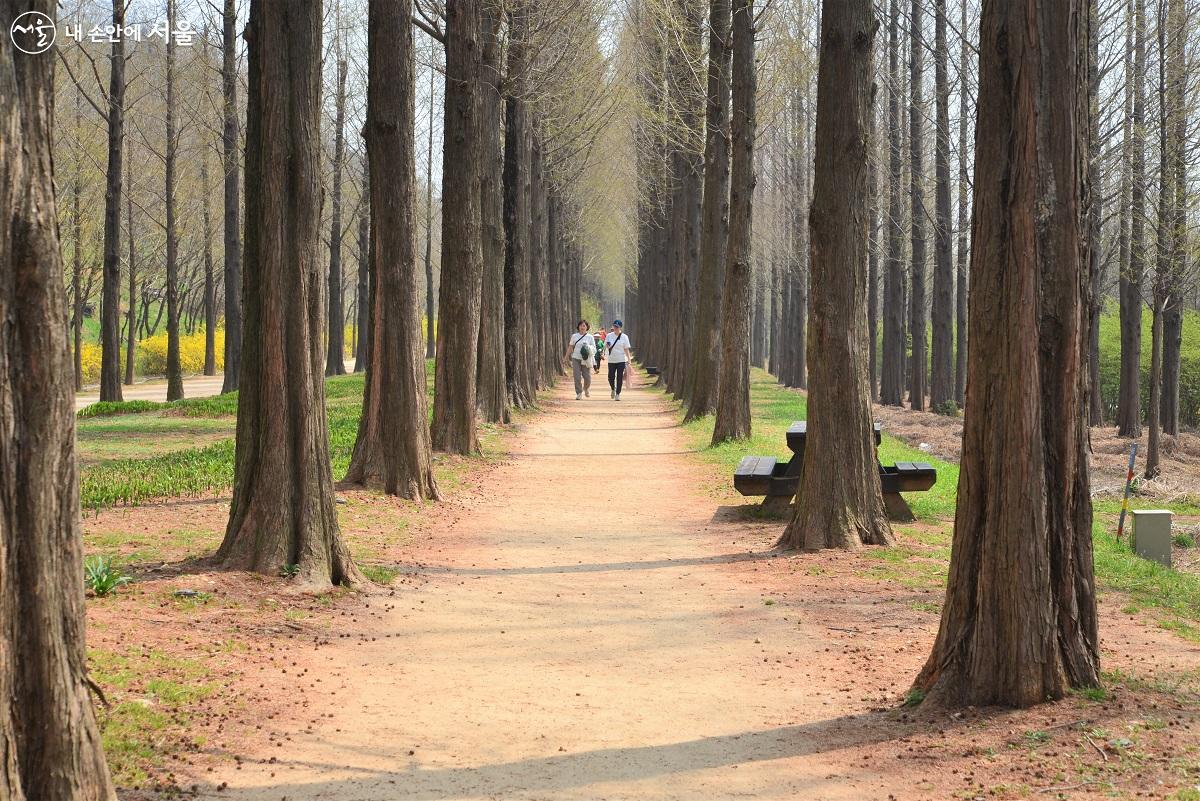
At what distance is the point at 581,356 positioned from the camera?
31.1 m

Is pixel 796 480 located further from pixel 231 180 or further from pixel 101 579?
pixel 231 180

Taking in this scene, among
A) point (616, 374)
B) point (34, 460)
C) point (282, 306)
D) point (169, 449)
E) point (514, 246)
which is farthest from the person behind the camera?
point (616, 374)

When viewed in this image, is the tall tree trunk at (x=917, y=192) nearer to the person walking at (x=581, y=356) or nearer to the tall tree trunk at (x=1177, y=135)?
the tall tree trunk at (x=1177, y=135)

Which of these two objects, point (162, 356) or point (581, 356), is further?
point (162, 356)

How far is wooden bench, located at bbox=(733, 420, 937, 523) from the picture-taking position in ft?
36.0

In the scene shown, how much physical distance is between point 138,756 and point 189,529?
492 cm

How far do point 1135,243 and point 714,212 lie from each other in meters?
7.25

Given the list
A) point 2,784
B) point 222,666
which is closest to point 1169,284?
point 222,666

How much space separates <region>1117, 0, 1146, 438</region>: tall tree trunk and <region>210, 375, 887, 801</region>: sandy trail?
1405 centimetres

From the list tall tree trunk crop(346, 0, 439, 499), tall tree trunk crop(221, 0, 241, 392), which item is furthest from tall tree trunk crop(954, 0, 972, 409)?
tall tree trunk crop(221, 0, 241, 392)

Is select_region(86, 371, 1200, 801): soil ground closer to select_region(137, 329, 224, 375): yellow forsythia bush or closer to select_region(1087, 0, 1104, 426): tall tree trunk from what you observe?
select_region(1087, 0, 1104, 426): tall tree trunk

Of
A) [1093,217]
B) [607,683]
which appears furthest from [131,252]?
[1093,217]

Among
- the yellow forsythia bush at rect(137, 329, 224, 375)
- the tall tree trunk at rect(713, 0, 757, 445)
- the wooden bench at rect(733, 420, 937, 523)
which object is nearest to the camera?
the wooden bench at rect(733, 420, 937, 523)

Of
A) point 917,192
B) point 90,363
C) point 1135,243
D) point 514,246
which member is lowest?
point 90,363
